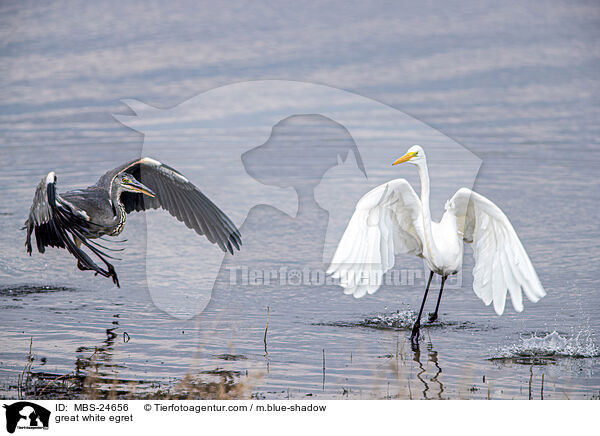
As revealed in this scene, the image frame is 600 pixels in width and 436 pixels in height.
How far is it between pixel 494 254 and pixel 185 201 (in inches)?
78.1

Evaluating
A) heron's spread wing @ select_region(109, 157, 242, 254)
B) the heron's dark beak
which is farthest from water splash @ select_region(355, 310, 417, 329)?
the heron's dark beak

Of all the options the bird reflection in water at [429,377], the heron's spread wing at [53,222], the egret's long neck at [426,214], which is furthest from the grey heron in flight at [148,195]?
the bird reflection in water at [429,377]

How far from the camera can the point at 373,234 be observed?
425 centimetres

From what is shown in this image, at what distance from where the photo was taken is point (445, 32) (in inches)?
342

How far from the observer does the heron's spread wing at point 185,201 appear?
15.9 feet

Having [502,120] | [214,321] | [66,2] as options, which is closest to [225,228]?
[214,321]

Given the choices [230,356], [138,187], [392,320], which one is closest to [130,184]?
[138,187]

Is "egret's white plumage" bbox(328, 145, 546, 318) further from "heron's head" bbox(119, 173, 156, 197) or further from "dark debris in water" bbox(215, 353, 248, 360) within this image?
"heron's head" bbox(119, 173, 156, 197)

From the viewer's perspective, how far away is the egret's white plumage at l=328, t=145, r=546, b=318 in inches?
163

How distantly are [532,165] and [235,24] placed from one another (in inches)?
143

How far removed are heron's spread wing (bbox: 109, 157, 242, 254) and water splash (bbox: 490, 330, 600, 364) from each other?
70.2 inches

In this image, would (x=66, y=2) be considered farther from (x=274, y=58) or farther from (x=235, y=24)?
(x=274, y=58)

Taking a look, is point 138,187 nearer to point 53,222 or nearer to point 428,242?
point 53,222
